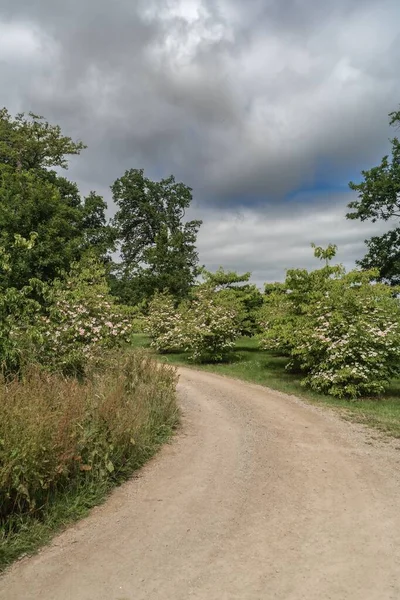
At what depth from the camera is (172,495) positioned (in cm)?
531

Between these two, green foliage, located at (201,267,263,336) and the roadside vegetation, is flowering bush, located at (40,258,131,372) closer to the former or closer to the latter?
the roadside vegetation

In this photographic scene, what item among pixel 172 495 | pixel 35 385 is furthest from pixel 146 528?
pixel 35 385

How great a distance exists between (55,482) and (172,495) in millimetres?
1409

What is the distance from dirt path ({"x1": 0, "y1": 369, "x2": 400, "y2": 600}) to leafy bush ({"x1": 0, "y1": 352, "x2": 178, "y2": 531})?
1.46ft

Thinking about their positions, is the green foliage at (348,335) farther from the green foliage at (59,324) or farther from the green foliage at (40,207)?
the green foliage at (40,207)

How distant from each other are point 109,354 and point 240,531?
6268mm

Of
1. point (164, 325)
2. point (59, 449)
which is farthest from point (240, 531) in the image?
point (164, 325)

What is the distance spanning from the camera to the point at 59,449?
5.01 metres

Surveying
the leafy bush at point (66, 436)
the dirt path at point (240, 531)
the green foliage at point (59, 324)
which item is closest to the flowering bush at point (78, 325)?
the green foliage at point (59, 324)

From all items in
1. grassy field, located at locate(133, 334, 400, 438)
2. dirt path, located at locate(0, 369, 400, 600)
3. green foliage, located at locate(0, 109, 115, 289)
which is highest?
green foliage, located at locate(0, 109, 115, 289)

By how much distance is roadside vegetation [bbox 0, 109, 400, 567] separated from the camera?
4848 mm

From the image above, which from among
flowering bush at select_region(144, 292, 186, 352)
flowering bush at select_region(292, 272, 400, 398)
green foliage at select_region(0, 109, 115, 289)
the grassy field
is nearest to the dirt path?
the grassy field

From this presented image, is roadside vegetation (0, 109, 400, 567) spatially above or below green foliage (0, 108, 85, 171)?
below

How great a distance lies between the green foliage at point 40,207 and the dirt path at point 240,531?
22.0 ft
